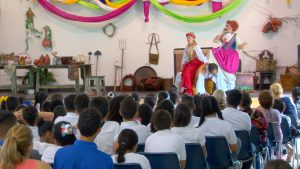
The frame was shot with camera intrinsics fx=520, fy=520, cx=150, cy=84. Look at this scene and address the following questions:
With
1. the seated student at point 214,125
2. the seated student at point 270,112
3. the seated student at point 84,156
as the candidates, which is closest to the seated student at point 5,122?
the seated student at point 84,156

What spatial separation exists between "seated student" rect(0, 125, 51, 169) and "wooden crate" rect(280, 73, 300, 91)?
10549 mm

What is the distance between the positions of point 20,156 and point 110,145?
57.1 inches

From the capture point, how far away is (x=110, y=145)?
3.89 metres

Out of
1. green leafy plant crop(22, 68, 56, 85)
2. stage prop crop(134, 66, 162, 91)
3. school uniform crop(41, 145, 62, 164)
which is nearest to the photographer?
school uniform crop(41, 145, 62, 164)

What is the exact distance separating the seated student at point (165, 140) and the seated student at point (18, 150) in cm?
111

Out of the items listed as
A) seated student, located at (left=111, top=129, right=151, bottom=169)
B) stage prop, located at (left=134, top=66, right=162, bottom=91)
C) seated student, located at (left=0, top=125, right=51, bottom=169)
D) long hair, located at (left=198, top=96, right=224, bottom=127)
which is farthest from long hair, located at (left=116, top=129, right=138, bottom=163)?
stage prop, located at (left=134, top=66, right=162, bottom=91)

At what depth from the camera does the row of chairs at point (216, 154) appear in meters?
3.25

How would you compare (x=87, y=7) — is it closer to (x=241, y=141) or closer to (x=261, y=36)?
(x=261, y=36)

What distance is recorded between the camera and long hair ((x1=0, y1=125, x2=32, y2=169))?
7.93 ft

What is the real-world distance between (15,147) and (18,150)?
0.08 meters

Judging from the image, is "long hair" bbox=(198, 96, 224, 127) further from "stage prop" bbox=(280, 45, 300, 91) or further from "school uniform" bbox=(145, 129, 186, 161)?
"stage prop" bbox=(280, 45, 300, 91)

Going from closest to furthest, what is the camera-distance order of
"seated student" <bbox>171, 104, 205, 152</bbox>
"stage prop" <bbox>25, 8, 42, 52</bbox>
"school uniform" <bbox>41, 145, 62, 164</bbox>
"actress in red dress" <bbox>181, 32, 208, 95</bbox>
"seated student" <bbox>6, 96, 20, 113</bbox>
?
"school uniform" <bbox>41, 145, 62, 164</bbox> < "seated student" <bbox>171, 104, 205, 152</bbox> < "seated student" <bbox>6, 96, 20, 113</bbox> < "actress in red dress" <bbox>181, 32, 208, 95</bbox> < "stage prop" <bbox>25, 8, 42, 52</bbox>

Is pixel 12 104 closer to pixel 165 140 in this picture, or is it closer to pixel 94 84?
pixel 165 140

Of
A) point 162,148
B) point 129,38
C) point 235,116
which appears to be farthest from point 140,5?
point 162,148
